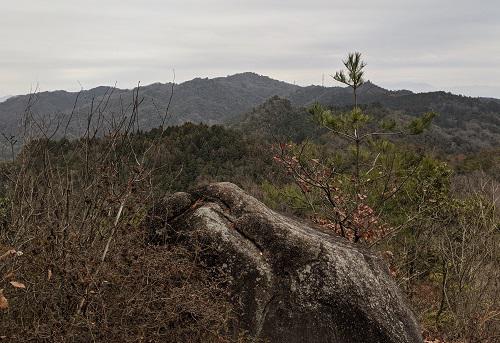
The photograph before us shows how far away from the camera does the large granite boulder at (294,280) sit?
199 inches

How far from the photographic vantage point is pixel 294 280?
A: 523cm

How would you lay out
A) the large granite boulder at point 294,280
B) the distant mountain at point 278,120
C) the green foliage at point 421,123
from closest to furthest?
the large granite boulder at point 294,280 → the green foliage at point 421,123 → the distant mountain at point 278,120

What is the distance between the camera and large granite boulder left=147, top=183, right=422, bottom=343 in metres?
5.04

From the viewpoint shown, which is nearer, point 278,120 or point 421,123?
point 421,123

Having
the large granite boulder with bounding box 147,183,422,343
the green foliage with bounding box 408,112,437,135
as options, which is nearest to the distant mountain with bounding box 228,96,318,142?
the green foliage with bounding box 408,112,437,135

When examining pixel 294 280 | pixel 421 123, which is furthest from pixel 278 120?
pixel 294 280

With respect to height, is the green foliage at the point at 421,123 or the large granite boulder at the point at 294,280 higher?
the green foliage at the point at 421,123

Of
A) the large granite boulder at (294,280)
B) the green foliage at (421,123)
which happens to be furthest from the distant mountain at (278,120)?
the large granite boulder at (294,280)

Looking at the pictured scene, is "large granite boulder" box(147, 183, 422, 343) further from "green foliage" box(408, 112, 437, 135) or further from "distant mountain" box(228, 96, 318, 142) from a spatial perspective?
"distant mountain" box(228, 96, 318, 142)

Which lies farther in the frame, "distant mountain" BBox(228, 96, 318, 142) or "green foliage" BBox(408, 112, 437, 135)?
"distant mountain" BBox(228, 96, 318, 142)

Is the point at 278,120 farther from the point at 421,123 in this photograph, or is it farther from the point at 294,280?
the point at 294,280

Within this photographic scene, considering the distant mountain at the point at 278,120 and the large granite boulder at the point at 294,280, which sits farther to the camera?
the distant mountain at the point at 278,120

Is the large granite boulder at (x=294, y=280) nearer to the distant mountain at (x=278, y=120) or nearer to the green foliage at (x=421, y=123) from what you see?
the green foliage at (x=421, y=123)

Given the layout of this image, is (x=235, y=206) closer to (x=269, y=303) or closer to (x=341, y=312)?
(x=269, y=303)
